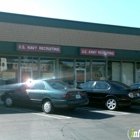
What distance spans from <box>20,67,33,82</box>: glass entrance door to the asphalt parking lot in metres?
9.48

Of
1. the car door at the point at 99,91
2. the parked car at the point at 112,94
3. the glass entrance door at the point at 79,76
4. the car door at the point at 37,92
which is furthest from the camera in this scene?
the glass entrance door at the point at 79,76

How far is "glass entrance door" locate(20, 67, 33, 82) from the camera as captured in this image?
19969 mm

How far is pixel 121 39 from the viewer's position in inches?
931

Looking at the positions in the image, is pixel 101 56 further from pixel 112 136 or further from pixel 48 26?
pixel 112 136

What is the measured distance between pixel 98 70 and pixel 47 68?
495 cm

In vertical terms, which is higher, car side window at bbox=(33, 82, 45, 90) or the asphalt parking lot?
car side window at bbox=(33, 82, 45, 90)

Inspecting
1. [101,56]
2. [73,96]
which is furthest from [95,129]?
[101,56]

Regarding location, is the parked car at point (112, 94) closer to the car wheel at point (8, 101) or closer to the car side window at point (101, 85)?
the car side window at point (101, 85)

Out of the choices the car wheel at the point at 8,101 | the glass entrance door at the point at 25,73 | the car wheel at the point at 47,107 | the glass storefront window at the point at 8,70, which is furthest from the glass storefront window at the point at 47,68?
the car wheel at the point at 47,107

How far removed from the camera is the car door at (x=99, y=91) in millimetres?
12832

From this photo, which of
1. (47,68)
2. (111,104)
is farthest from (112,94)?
(47,68)

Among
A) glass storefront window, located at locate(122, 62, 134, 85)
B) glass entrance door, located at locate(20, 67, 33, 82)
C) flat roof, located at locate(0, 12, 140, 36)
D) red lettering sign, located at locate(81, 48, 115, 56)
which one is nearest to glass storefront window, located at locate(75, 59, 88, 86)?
red lettering sign, located at locate(81, 48, 115, 56)

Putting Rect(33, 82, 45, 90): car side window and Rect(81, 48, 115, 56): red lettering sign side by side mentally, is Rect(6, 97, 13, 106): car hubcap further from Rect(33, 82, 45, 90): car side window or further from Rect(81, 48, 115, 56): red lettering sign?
Rect(81, 48, 115, 56): red lettering sign

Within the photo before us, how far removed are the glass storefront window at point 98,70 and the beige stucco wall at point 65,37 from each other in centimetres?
175
